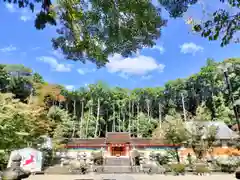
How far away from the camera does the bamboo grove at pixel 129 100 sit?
31.5m

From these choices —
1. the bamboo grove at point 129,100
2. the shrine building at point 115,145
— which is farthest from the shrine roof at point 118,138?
the bamboo grove at point 129,100

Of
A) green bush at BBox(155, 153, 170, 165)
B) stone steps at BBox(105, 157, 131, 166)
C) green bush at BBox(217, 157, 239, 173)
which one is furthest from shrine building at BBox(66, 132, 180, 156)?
green bush at BBox(217, 157, 239, 173)

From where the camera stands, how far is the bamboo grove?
3152cm

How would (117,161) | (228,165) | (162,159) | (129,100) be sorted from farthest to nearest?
(129,100), (117,161), (162,159), (228,165)

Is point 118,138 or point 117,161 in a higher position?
point 118,138

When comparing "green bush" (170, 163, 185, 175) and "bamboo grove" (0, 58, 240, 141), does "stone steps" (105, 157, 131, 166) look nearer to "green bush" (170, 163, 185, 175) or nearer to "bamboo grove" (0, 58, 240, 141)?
"green bush" (170, 163, 185, 175)

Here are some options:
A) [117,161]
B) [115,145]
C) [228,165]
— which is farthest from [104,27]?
[115,145]

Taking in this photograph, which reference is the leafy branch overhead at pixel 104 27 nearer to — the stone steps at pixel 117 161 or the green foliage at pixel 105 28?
the green foliage at pixel 105 28

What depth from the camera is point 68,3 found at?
120 inches

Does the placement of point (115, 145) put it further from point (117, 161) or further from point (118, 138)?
point (117, 161)

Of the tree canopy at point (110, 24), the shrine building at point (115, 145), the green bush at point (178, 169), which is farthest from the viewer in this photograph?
the shrine building at point (115, 145)

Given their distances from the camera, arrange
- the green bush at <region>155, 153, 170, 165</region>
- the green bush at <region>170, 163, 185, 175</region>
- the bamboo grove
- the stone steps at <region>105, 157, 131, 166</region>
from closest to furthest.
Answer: the green bush at <region>170, 163, 185, 175</region>, the green bush at <region>155, 153, 170, 165</region>, the stone steps at <region>105, 157, 131, 166</region>, the bamboo grove

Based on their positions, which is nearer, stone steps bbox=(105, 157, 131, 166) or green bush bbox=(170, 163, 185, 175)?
green bush bbox=(170, 163, 185, 175)

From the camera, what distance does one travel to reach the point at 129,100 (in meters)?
36.5
